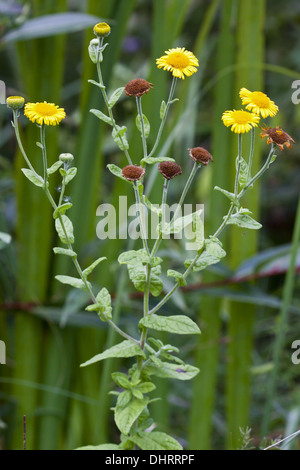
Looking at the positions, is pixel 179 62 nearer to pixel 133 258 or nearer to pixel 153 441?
pixel 133 258

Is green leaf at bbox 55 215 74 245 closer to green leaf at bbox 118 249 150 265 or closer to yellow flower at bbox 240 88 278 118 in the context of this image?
green leaf at bbox 118 249 150 265

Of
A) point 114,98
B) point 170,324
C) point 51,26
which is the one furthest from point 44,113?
point 51,26

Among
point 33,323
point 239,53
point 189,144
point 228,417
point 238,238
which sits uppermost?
point 239,53

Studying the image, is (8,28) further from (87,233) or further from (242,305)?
(242,305)

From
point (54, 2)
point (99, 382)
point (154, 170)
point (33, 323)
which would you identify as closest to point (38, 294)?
point (33, 323)

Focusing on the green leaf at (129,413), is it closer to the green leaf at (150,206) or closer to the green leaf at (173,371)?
the green leaf at (173,371)

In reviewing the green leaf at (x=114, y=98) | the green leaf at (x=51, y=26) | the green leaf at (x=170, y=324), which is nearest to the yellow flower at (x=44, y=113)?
the green leaf at (x=114, y=98)

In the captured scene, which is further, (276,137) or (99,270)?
(99,270)
